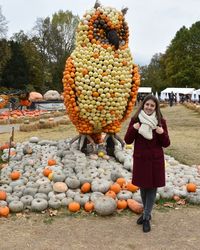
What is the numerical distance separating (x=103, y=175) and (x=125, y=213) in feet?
4.47

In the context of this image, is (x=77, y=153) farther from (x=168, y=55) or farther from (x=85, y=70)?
(x=168, y=55)

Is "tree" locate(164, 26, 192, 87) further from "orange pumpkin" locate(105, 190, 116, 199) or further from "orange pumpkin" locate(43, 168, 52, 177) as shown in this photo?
"orange pumpkin" locate(105, 190, 116, 199)

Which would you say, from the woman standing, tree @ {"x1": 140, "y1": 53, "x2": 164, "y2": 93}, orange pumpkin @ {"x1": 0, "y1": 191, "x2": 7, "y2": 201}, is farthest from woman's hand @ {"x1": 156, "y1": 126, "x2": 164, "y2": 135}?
tree @ {"x1": 140, "y1": 53, "x2": 164, "y2": 93}

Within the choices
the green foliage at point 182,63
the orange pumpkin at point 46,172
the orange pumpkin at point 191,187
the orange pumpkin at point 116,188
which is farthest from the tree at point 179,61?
the orange pumpkin at point 116,188

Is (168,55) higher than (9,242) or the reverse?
higher

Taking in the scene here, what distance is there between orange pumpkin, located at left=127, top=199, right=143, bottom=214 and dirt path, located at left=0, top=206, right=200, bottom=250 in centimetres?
10

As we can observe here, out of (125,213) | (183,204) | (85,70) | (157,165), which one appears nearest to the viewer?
(157,165)

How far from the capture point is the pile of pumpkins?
240 inches

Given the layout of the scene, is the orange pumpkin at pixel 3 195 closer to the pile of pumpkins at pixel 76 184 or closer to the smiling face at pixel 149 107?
the pile of pumpkins at pixel 76 184

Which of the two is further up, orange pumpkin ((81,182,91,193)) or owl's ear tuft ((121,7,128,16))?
owl's ear tuft ((121,7,128,16))

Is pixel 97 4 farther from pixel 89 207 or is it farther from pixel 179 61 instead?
pixel 179 61

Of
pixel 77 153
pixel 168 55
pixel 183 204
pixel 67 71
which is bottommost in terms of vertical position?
pixel 183 204

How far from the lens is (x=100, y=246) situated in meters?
4.76

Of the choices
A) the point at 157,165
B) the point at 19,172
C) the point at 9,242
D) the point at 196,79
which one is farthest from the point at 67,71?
the point at 196,79
